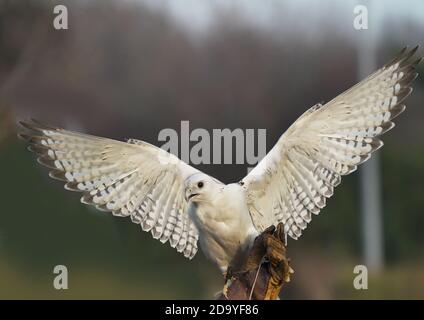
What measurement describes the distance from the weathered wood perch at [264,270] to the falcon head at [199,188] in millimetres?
192

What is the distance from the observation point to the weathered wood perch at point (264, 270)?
205cm

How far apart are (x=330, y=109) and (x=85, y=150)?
2.53 feet

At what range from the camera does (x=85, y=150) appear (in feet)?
7.82

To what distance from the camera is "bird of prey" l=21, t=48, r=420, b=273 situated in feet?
7.40

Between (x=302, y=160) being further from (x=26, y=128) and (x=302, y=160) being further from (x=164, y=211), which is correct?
(x=26, y=128)

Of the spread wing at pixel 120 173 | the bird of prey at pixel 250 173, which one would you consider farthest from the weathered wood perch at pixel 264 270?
the spread wing at pixel 120 173

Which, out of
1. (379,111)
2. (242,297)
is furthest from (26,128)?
(379,111)

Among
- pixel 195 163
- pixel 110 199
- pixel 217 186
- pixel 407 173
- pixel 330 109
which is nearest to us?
pixel 217 186

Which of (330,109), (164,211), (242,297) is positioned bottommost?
(242,297)

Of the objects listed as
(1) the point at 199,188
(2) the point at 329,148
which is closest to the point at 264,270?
(1) the point at 199,188

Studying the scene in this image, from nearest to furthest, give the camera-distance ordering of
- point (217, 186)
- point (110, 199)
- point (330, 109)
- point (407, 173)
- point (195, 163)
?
point (217, 186) < point (330, 109) < point (110, 199) < point (195, 163) < point (407, 173)

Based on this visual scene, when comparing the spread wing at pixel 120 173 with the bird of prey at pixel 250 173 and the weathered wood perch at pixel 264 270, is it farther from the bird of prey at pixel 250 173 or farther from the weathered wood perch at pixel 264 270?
the weathered wood perch at pixel 264 270

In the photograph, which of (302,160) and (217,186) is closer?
(217,186)

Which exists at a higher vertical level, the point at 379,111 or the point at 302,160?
the point at 379,111
